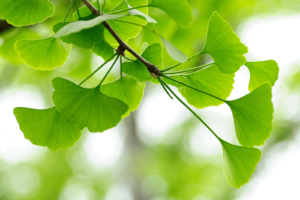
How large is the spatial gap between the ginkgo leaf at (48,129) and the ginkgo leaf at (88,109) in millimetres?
44

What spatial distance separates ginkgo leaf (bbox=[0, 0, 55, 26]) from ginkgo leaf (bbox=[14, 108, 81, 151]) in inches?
4.9

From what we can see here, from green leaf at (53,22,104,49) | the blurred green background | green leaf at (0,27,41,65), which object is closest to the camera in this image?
green leaf at (53,22,104,49)

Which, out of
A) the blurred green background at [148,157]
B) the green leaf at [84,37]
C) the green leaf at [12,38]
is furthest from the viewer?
the blurred green background at [148,157]

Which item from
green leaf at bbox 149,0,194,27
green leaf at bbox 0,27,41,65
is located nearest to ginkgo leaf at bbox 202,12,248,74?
green leaf at bbox 149,0,194,27

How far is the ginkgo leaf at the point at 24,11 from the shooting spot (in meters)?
0.32

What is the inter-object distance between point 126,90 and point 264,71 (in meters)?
0.21

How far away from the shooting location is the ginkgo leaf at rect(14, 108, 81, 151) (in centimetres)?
34

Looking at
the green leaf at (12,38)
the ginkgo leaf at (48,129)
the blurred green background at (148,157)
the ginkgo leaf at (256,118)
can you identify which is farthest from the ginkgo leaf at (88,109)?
the blurred green background at (148,157)

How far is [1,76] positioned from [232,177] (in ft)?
6.81

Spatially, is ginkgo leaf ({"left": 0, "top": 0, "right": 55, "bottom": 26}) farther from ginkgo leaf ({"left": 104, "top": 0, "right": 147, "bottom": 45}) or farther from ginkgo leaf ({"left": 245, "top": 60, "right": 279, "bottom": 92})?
ginkgo leaf ({"left": 245, "top": 60, "right": 279, "bottom": 92})

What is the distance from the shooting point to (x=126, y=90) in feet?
1.21

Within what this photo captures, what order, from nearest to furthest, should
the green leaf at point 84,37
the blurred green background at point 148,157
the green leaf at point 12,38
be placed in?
the green leaf at point 84,37 → the green leaf at point 12,38 → the blurred green background at point 148,157

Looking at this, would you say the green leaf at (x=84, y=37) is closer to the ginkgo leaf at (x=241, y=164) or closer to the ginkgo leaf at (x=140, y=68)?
the ginkgo leaf at (x=140, y=68)

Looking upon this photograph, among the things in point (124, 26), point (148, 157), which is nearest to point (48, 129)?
point (124, 26)
